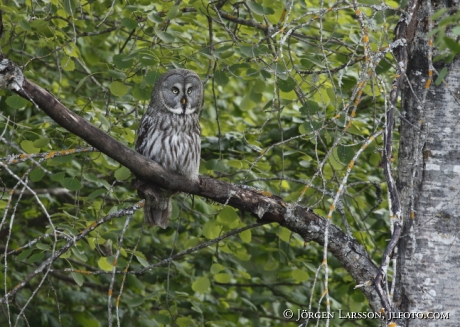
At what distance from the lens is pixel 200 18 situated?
4.41m

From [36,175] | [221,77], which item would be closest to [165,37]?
[221,77]

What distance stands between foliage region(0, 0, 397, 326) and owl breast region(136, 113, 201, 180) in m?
0.08

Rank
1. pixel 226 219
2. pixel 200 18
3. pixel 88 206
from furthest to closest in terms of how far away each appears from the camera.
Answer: pixel 200 18, pixel 88 206, pixel 226 219

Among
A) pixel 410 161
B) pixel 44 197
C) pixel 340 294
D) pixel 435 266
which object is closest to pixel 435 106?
pixel 410 161

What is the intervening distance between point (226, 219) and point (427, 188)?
0.96m

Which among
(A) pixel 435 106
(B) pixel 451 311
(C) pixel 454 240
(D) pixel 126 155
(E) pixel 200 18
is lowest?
(B) pixel 451 311

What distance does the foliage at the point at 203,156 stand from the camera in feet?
10.6

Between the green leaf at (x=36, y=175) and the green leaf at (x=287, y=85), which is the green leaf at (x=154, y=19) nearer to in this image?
the green leaf at (x=287, y=85)

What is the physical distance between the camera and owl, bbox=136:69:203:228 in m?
3.61

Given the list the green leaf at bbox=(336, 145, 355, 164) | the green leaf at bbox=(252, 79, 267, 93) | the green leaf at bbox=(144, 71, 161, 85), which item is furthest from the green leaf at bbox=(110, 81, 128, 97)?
the green leaf at bbox=(336, 145, 355, 164)

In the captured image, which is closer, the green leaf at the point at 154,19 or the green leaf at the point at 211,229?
the green leaf at the point at 154,19

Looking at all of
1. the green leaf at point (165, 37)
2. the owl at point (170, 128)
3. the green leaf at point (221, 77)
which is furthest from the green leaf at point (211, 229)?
the green leaf at point (165, 37)

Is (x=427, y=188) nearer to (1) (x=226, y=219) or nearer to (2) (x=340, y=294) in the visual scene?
(1) (x=226, y=219)

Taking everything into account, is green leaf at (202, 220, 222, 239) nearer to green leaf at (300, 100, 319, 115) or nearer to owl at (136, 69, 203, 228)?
owl at (136, 69, 203, 228)
